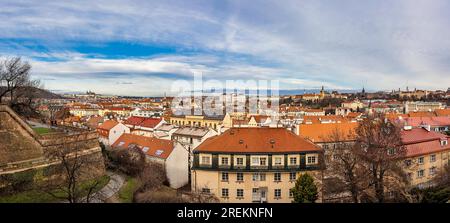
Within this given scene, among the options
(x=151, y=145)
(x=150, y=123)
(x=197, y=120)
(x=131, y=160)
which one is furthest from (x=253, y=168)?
(x=197, y=120)

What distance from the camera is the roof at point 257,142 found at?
65.5 ft

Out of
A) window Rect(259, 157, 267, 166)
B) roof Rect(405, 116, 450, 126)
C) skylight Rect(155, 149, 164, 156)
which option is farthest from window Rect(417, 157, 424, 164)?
roof Rect(405, 116, 450, 126)

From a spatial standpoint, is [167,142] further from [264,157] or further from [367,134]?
[367,134]

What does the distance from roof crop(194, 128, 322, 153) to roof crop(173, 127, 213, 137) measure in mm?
9538

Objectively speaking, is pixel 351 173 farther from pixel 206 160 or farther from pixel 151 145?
pixel 151 145

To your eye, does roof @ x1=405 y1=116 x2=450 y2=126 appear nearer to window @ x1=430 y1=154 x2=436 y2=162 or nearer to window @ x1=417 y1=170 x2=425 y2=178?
window @ x1=430 y1=154 x2=436 y2=162

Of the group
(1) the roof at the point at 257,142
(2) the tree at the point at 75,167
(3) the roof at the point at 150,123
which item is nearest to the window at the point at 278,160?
(1) the roof at the point at 257,142

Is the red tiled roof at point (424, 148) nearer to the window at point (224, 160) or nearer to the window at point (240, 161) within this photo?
the window at point (240, 161)

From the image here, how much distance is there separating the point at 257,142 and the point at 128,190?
A: 769 centimetres

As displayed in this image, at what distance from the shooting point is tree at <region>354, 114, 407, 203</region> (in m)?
14.9

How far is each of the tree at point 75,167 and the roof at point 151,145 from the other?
16.8ft

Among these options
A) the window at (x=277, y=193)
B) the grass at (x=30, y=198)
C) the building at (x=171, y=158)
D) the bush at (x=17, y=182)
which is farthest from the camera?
the building at (x=171, y=158)

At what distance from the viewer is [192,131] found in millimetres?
32406
